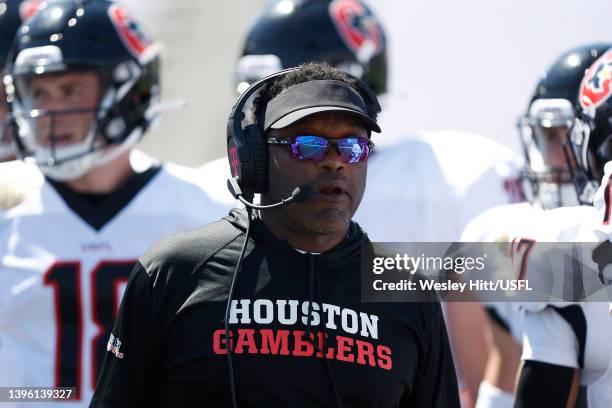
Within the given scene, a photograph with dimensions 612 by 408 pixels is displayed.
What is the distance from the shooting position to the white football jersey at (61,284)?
13.7 ft

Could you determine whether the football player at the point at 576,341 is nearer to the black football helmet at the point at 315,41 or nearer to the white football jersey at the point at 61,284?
the white football jersey at the point at 61,284

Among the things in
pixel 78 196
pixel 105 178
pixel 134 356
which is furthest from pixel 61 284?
pixel 134 356

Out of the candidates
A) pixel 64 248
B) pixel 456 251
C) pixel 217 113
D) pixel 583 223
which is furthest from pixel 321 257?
pixel 217 113

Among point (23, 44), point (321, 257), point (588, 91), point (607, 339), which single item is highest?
point (23, 44)

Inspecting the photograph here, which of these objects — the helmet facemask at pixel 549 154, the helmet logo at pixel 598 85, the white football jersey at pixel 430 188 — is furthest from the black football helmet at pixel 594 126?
the white football jersey at pixel 430 188

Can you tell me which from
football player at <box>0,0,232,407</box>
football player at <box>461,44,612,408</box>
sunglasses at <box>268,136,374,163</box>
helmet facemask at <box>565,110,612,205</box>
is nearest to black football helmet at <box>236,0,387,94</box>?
football player at <box>0,0,232,407</box>

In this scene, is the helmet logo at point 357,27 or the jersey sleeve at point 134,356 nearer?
the jersey sleeve at point 134,356

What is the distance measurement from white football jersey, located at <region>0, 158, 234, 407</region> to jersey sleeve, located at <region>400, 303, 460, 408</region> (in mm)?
1760

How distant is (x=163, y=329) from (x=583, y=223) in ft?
3.71

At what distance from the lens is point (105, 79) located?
4.61 metres

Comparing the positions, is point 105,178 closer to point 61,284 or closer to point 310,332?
point 61,284

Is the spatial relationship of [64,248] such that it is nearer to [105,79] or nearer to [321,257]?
[105,79]

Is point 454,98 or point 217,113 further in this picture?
point 217,113

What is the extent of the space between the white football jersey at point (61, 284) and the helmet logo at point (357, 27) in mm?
1237
